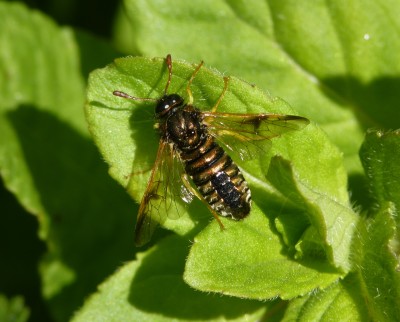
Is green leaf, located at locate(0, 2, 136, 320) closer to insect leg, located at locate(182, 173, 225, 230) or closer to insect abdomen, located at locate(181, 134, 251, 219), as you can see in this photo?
insect leg, located at locate(182, 173, 225, 230)

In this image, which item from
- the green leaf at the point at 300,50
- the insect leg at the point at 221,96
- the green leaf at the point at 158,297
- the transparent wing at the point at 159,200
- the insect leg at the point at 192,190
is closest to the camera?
the insect leg at the point at 221,96

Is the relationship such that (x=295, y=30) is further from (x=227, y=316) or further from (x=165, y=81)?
(x=227, y=316)

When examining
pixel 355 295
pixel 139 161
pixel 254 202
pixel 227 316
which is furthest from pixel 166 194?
pixel 355 295

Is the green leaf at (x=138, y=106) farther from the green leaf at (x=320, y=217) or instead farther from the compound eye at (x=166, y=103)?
the green leaf at (x=320, y=217)

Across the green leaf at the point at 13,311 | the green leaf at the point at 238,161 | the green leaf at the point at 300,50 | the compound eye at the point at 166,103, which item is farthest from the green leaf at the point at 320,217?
the green leaf at the point at 13,311

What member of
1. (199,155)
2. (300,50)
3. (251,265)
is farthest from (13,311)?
Answer: (300,50)

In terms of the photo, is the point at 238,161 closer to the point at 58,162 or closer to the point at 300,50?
the point at 300,50
